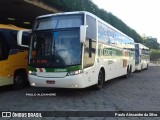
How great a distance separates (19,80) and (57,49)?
329 centimetres

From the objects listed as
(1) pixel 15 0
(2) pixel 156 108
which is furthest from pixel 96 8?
(2) pixel 156 108

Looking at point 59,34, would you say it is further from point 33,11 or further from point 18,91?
point 33,11

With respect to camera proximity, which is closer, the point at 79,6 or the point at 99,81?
the point at 99,81

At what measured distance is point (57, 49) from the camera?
10227 mm

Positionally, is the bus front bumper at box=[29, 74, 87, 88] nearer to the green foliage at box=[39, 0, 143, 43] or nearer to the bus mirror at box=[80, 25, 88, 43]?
the bus mirror at box=[80, 25, 88, 43]

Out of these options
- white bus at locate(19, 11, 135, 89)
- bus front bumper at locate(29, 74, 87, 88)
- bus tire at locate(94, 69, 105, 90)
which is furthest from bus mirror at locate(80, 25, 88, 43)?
bus tire at locate(94, 69, 105, 90)

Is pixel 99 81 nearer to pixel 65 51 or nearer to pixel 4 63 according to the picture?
pixel 65 51

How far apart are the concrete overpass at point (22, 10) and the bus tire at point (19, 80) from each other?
3.94 meters

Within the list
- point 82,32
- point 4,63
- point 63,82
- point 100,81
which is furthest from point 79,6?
point 63,82

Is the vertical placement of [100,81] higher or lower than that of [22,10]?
lower

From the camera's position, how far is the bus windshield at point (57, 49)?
10062mm

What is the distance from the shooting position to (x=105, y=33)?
13492 millimetres

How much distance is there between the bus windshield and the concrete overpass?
4.72 meters

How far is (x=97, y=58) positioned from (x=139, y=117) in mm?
4820
